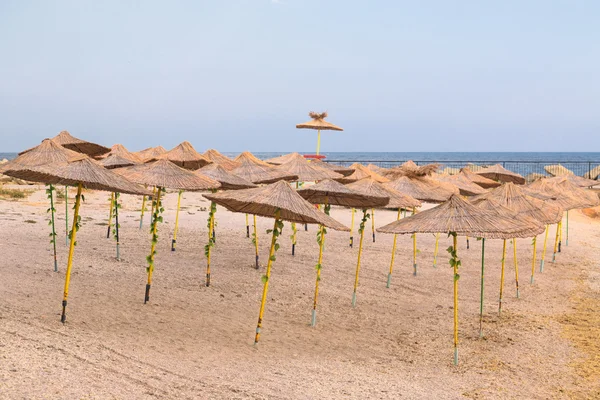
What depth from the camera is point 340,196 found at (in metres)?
10.7

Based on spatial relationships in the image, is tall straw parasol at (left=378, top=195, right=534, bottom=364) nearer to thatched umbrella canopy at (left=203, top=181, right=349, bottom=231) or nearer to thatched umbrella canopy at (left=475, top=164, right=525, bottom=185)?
thatched umbrella canopy at (left=203, top=181, right=349, bottom=231)

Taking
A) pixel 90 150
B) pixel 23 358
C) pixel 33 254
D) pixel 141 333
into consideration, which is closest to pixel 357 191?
pixel 141 333

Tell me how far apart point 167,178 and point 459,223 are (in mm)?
4851

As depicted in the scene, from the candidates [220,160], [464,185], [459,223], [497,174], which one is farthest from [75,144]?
[497,174]

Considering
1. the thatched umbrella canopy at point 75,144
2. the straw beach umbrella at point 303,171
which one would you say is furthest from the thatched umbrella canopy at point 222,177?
the thatched umbrella canopy at point 75,144

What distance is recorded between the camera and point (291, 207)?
25.3 feet

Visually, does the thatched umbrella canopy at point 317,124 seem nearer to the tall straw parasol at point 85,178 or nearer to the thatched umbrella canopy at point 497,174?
the thatched umbrella canopy at point 497,174

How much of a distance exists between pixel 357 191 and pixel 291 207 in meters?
2.91

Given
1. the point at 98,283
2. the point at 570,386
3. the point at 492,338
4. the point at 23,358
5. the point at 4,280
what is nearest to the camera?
the point at 23,358

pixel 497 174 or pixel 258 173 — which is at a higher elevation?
pixel 497 174

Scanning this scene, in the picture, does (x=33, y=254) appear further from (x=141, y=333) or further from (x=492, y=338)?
(x=492, y=338)

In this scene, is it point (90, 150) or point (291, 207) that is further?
point (90, 150)

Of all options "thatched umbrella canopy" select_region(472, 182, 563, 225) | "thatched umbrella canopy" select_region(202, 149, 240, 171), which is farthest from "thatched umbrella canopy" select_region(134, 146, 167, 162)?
"thatched umbrella canopy" select_region(472, 182, 563, 225)

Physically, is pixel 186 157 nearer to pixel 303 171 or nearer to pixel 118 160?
pixel 118 160
